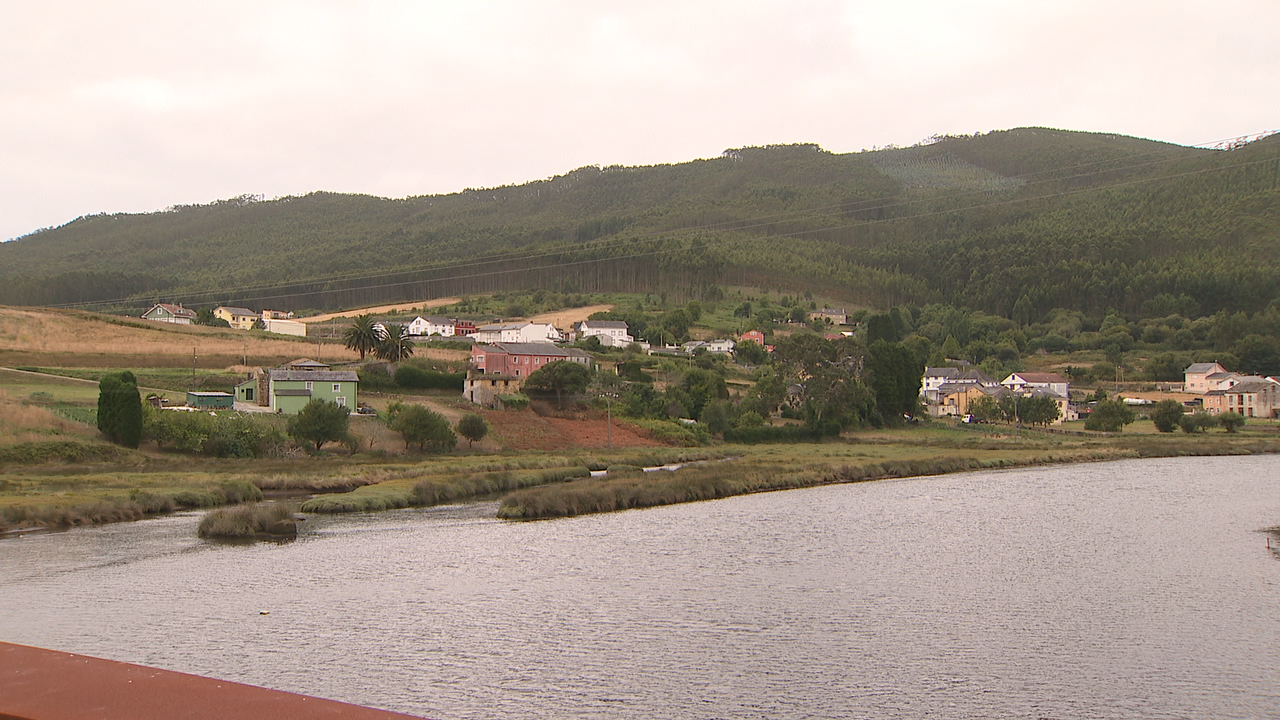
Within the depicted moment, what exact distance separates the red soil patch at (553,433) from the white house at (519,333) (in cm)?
4031

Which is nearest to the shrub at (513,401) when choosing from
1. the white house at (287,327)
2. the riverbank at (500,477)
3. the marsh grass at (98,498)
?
the riverbank at (500,477)

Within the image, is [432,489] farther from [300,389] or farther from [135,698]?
[135,698]

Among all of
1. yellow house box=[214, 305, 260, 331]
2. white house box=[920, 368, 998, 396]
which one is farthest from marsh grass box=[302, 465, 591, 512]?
yellow house box=[214, 305, 260, 331]

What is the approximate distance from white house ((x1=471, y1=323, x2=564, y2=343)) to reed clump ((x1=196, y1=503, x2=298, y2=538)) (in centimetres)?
8233

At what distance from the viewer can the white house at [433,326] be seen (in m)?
132

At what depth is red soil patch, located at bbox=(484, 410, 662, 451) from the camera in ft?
226

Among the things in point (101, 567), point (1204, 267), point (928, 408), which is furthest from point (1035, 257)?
point (101, 567)

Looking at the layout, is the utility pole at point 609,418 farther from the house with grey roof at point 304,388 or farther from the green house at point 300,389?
the green house at point 300,389

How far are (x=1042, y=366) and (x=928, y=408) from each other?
34141 mm

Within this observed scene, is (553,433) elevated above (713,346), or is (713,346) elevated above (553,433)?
(713,346)

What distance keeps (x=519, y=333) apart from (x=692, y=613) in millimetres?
96969

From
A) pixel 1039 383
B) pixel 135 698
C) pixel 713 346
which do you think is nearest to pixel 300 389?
pixel 135 698

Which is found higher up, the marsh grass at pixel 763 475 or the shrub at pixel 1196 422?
the marsh grass at pixel 763 475

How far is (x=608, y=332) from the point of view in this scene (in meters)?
127
